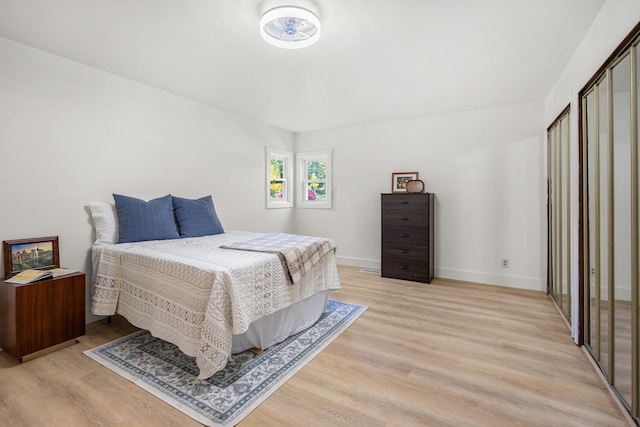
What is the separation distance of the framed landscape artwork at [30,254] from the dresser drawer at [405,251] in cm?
364

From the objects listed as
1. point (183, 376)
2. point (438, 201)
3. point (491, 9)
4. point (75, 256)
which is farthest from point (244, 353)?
point (438, 201)

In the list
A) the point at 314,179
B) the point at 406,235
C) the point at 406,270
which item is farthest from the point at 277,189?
the point at 406,270

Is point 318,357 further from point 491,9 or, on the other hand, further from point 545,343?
point 491,9

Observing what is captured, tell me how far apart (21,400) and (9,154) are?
1776mm

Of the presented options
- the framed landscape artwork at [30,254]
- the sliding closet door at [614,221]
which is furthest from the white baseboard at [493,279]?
the framed landscape artwork at [30,254]

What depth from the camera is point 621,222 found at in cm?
157

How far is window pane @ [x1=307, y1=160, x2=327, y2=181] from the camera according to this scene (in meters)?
5.40

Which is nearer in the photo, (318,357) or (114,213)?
(318,357)

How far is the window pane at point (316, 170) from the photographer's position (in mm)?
5402

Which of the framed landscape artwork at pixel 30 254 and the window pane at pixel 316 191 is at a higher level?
the window pane at pixel 316 191

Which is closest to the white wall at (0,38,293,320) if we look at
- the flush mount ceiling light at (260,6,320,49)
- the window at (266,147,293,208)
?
the window at (266,147,293,208)

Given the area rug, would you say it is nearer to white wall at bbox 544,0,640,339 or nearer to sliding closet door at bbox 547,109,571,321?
white wall at bbox 544,0,640,339

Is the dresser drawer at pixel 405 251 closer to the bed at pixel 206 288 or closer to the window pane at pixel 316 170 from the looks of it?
the bed at pixel 206 288

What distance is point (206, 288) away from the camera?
5.99 ft
